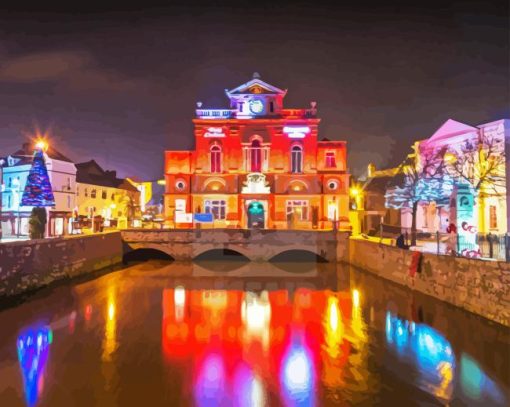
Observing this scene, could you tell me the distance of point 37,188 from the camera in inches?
1280

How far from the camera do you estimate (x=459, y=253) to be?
22.1 metres

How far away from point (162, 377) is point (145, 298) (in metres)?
13.9

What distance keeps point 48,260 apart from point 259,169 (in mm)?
27172

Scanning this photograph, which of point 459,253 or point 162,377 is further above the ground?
point 459,253

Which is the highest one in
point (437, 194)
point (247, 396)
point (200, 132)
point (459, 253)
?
point (200, 132)

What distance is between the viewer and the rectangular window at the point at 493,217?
119 ft

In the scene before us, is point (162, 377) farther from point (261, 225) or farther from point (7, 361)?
point (261, 225)

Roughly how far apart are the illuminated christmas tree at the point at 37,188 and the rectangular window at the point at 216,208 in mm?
20002

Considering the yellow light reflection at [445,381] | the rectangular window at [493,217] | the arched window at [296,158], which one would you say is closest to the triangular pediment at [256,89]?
the arched window at [296,158]

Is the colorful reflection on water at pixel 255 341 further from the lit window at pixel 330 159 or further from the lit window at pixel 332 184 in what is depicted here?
the lit window at pixel 330 159

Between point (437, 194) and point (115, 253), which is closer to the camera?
point (437, 194)

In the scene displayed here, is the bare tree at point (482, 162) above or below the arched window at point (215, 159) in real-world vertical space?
below

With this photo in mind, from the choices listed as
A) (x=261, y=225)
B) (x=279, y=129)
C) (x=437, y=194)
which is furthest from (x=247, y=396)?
(x=279, y=129)

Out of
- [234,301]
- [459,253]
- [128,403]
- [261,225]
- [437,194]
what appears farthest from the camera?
[261,225]
